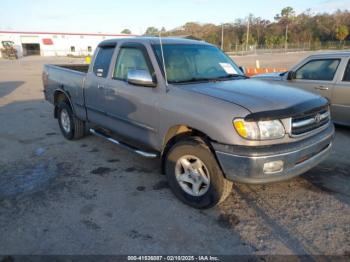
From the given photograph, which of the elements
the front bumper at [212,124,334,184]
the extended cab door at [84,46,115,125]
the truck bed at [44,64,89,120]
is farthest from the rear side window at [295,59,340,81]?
the truck bed at [44,64,89,120]

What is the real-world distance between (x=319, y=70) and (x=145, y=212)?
5268 millimetres

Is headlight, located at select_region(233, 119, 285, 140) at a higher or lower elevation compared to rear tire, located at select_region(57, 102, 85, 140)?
higher

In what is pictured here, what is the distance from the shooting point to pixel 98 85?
201 inches

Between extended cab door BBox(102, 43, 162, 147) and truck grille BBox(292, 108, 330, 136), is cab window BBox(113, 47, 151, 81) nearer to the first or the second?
extended cab door BBox(102, 43, 162, 147)

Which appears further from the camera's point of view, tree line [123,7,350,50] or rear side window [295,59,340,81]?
tree line [123,7,350,50]

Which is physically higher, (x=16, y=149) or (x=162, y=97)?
(x=162, y=97)

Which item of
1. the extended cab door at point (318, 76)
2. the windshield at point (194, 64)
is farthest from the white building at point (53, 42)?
the windshield at point (194, 64)

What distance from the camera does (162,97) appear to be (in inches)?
153

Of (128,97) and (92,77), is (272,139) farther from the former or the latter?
(92,77)

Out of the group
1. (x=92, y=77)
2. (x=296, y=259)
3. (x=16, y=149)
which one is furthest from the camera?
(x=16, y=149)

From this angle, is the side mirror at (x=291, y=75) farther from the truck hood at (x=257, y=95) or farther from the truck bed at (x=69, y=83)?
the truck bed at (x=69, y=83)

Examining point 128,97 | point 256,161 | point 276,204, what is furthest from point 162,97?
point 276,204

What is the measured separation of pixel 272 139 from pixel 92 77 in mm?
3275

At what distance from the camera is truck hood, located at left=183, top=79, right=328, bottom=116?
131 inches
